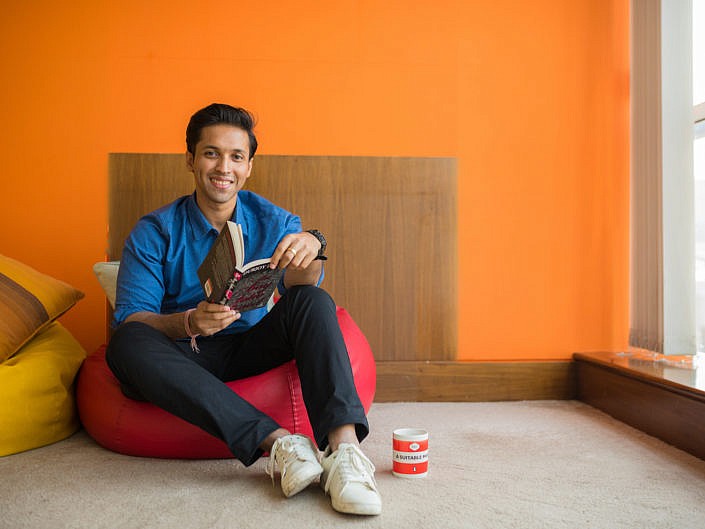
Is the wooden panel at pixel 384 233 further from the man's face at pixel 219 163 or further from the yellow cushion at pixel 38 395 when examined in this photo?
the yellow cushion at pixel 38 395

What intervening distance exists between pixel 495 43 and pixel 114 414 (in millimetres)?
2246

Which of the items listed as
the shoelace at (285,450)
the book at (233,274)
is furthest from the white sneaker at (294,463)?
the book at (233,274)

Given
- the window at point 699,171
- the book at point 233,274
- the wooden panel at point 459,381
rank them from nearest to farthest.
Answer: the book at point 233,274 < the window at point 699,171 < the wooden panel at point 459,381

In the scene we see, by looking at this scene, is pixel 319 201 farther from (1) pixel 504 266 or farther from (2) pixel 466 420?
(2) pixel 466 420

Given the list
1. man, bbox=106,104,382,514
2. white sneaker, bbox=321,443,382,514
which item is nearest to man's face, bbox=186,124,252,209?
man, bbox=106,104,382,514

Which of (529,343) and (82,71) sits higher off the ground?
(82,71)

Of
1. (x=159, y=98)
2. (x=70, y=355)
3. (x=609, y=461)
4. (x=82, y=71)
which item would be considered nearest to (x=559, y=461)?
(x=609, y=461)

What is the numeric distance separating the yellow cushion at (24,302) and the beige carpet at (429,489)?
393 mm

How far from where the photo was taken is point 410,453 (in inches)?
69.4

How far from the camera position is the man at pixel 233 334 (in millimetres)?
1631

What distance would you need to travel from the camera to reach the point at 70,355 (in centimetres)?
235

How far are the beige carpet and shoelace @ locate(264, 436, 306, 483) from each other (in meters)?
0.07

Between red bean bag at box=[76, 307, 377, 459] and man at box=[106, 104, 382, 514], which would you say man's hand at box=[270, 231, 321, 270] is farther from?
red bean bag at box=[76, 307, 377, 459]

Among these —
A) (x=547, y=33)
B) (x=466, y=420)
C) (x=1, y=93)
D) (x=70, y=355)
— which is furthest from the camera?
(x=547, y=33)
